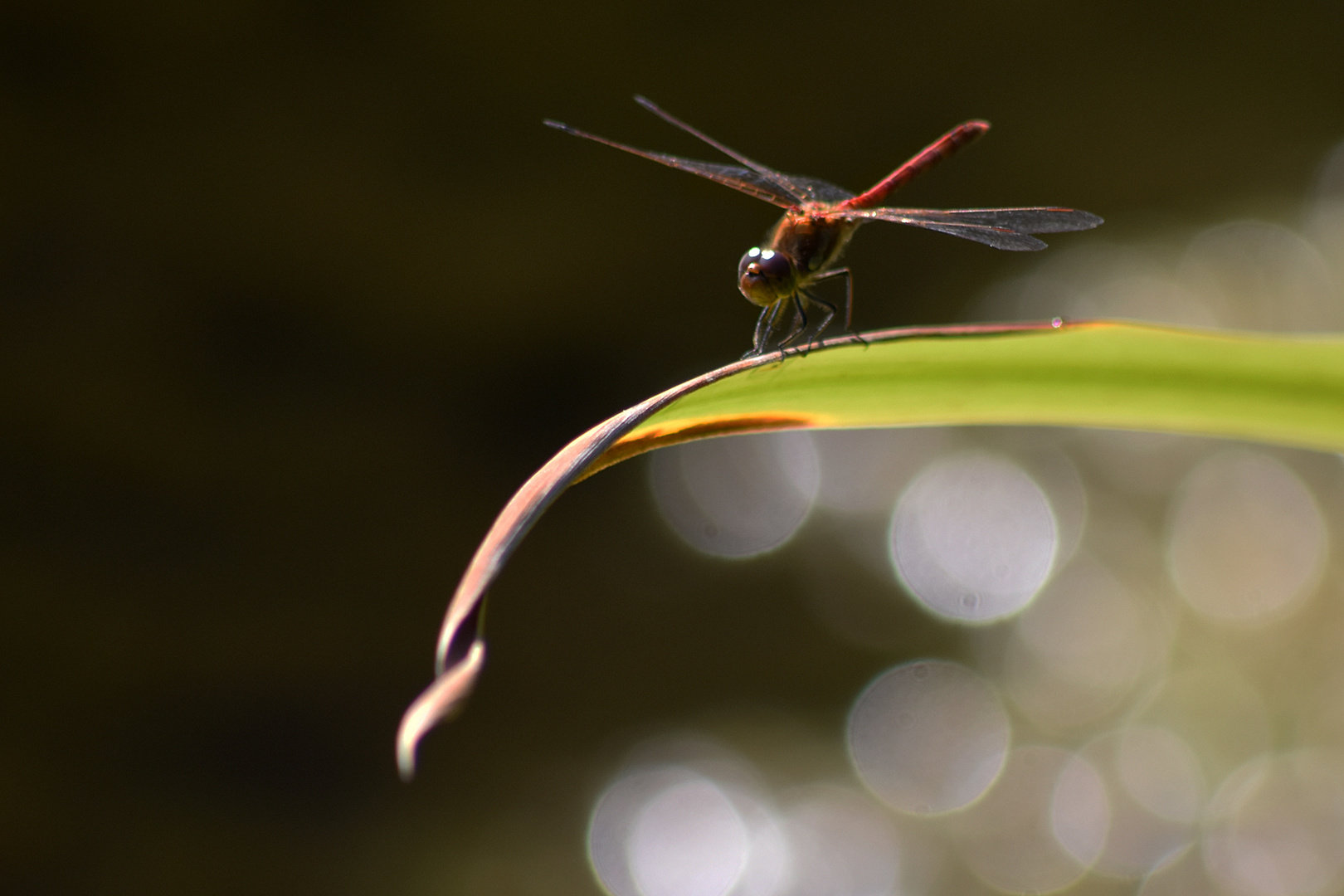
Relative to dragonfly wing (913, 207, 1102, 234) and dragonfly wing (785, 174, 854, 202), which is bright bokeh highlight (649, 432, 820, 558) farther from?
dragonfly wing (913, 207, 1102, 234)

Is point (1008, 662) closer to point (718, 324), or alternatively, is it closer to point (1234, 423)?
point (718, 324)

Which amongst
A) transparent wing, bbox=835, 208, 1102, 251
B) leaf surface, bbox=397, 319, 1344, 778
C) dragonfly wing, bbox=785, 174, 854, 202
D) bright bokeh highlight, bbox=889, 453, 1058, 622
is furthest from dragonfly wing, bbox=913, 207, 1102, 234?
bright bokeh highlight, bbox=889, 453, 1058, 622

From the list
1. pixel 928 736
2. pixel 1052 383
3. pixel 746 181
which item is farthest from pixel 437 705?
pixel 928 736

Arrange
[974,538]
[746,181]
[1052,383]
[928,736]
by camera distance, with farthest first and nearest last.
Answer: [974,538], [928,736], [746,181], [1052,383]

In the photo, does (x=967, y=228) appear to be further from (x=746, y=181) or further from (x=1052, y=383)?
(x=1052, y=383)

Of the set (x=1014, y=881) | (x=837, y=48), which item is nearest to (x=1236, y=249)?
(x=837, y=48)

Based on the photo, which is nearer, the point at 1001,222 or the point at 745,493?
the point at 1001,222

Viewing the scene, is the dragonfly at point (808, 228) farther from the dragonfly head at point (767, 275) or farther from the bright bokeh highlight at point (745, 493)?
the bright bokeh highlight at point (745, 493)
